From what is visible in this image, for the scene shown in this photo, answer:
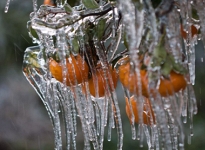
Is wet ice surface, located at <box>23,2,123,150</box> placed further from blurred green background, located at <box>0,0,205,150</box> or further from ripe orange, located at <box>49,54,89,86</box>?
blurred green background, located at <box>0,0,205,150</box>

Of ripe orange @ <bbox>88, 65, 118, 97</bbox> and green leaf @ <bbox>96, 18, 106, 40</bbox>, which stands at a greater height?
green leaf @ <bbox>96, 18, 106, 40</bbox>

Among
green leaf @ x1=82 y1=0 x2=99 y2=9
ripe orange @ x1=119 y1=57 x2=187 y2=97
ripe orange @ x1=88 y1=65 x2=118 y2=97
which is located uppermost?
green leaf @ x1=82 y1=0 x2=99 y2=9

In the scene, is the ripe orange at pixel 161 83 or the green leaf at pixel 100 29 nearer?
the ripe orange at pixel 161 83

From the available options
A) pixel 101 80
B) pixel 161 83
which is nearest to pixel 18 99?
pixel 101 80

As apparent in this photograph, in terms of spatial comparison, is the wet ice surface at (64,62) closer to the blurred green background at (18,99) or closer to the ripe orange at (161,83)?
the ripe orange at (161,83)

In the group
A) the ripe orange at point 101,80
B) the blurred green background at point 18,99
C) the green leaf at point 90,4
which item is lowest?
the blurred green background at point 18,99

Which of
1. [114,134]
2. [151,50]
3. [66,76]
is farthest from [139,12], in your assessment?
[114,134]

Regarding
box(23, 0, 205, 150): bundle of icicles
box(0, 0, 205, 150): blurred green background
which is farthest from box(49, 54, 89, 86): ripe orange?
box(0, 0, 205, 150): blurred green background

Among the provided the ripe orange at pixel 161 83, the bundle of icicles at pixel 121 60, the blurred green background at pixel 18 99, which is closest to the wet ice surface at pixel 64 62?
the bundle of icicles at pixel 121 60
